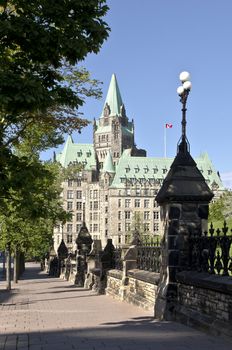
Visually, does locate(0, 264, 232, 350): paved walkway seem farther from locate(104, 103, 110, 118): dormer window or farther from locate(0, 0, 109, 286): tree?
locate(104, 103, 110, 118): dormer window

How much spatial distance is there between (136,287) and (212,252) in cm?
678

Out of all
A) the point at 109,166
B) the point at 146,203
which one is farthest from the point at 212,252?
the point at 109,166

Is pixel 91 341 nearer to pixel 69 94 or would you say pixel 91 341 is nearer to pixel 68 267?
pixel 69 94

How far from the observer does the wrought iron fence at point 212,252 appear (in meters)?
9.41

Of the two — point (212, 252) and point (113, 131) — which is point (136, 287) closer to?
point (212, 252)

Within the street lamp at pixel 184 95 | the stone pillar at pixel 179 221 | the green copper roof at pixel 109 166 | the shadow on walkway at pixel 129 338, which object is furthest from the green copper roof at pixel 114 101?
the shadow on walkway at pixel 129 338

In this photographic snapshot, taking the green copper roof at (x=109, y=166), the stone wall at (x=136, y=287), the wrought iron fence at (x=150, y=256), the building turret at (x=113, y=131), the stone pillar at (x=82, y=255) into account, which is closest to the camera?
the stone wall at (x=136, y=287)

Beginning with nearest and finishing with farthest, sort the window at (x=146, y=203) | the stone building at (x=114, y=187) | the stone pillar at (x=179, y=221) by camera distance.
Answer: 1. the stone pillar at (x=179, y=221)
2. the stone building at (x=114, y=187)
3. the window at (x=146, y=203)

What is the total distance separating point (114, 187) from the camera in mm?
150625

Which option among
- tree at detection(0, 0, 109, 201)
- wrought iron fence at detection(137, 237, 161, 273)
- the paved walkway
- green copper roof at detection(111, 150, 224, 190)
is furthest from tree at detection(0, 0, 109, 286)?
green copper roof at detection(111, 150, 224, 190)

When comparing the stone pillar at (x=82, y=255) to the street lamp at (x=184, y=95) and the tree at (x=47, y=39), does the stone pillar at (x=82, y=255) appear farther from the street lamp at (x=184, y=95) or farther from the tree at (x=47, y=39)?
the tree at (x=47, y=39)

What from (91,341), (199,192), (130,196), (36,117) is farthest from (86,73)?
(130,196)

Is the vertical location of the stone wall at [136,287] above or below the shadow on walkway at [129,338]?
above

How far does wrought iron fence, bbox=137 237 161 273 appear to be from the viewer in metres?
14.7
